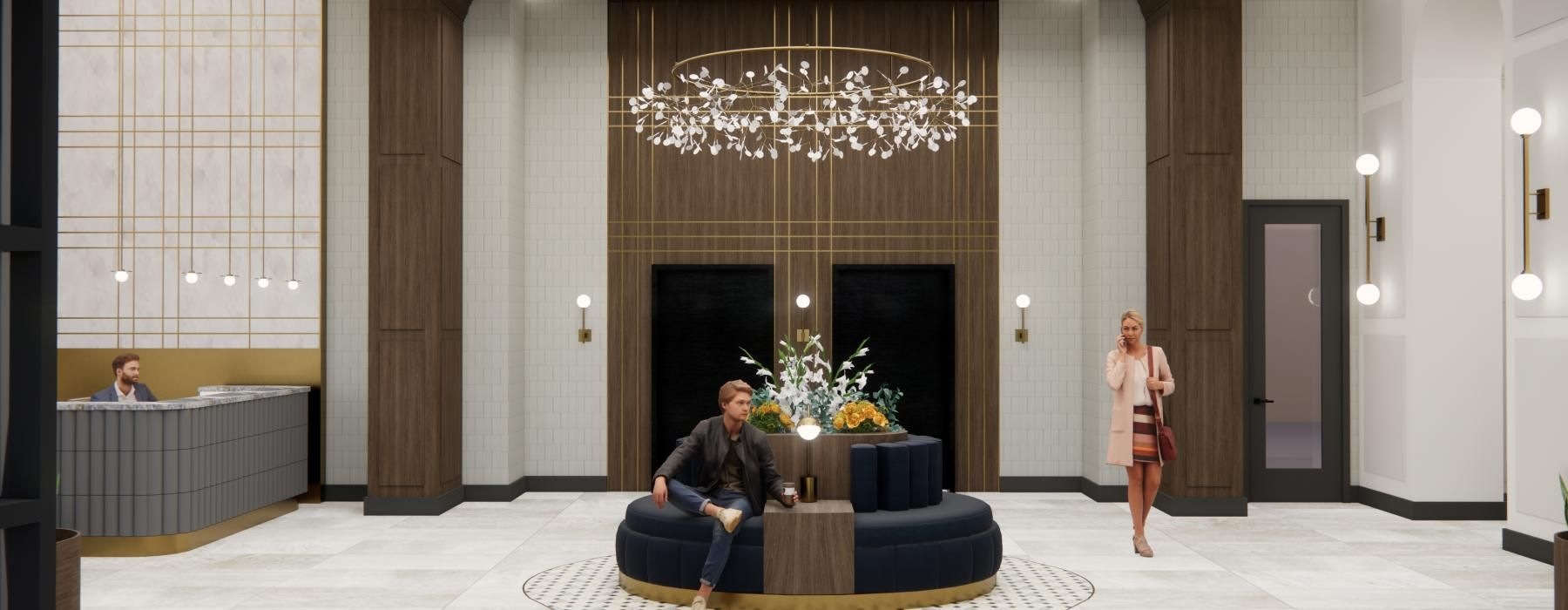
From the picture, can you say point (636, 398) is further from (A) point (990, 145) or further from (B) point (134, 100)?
(B) point (134, 100)

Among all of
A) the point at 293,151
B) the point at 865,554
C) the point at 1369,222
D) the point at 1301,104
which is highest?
the point at 1301,104

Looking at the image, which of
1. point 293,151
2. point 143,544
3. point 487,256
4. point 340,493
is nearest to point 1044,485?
point 487,256

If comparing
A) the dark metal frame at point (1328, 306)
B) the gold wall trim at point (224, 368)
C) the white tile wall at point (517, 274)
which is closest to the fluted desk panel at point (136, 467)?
the gold wall trim at point (224, 368)

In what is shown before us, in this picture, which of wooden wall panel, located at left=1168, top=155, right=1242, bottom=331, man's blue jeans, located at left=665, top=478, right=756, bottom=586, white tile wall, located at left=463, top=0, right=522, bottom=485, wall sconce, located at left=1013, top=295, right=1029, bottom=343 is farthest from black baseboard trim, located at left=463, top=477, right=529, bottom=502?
wooden wall panel, located at left=1168, top=155, right=1242, bottom=331

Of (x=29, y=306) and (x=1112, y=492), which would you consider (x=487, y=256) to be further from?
(x=29, y=306)

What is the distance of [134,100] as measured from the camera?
9430 millimetres

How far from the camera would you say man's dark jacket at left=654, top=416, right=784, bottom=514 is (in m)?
5.71

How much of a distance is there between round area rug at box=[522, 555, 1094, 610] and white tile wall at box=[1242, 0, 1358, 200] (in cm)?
467

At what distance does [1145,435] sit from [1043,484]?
2873mm

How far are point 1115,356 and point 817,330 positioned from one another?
334 cm

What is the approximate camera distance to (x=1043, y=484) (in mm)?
9844

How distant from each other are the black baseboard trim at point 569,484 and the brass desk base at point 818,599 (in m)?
4.17

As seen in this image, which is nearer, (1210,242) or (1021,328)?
(1210,242)

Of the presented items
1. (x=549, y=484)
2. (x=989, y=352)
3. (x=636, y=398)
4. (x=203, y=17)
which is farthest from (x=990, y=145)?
(x=203, y=17)
